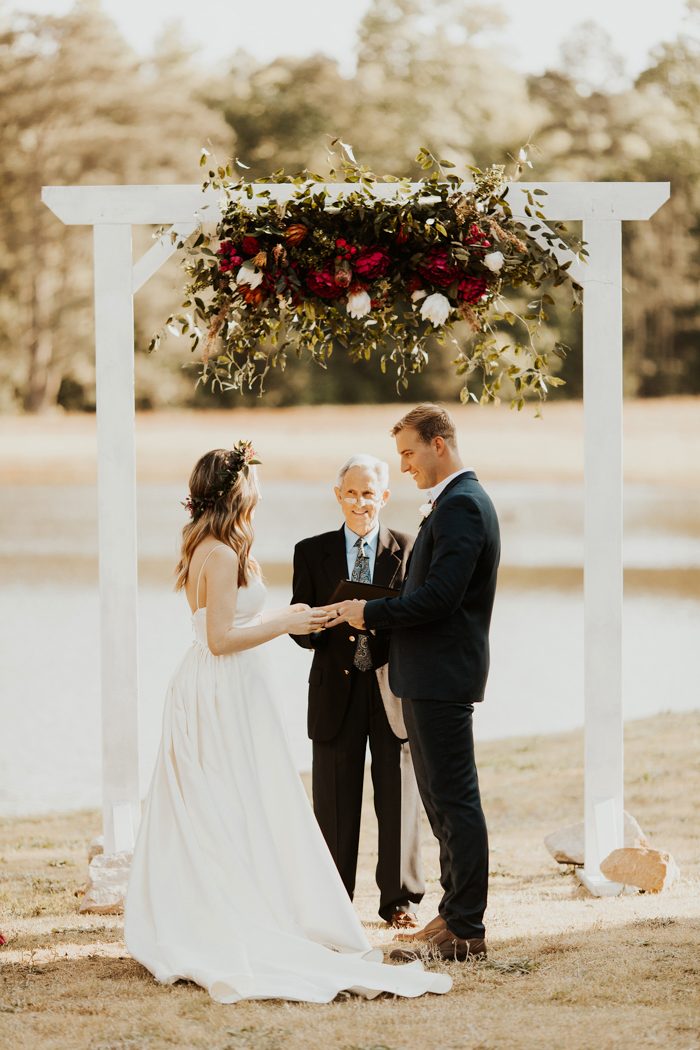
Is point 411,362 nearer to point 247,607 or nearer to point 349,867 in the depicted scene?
point 247,607

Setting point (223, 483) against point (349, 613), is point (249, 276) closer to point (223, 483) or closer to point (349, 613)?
point (223, 483)

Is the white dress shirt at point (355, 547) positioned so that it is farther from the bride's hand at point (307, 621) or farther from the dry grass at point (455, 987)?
the dry grass at point (455, 987)

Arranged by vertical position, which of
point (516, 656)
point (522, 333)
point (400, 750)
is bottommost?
point (516, 656)

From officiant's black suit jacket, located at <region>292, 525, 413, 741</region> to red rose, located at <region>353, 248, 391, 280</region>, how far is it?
2.76 feet

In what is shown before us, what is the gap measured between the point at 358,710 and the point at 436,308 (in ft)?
4.40

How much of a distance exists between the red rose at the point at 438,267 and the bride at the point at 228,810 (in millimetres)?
996

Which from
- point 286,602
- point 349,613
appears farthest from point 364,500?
point 286,602

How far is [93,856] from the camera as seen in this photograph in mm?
4848

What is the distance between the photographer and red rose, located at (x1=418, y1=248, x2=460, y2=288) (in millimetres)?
4457

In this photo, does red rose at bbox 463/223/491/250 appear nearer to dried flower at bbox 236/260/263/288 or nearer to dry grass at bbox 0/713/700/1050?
dried flower at bbox 236/260/263/288

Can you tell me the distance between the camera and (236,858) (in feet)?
12.4

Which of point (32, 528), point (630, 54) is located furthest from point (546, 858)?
point (630, 54)

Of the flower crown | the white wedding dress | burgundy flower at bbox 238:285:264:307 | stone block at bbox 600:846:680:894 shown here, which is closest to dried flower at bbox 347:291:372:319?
burgundy flower at bbox 238:285:264:307

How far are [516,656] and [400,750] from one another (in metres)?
16.4
